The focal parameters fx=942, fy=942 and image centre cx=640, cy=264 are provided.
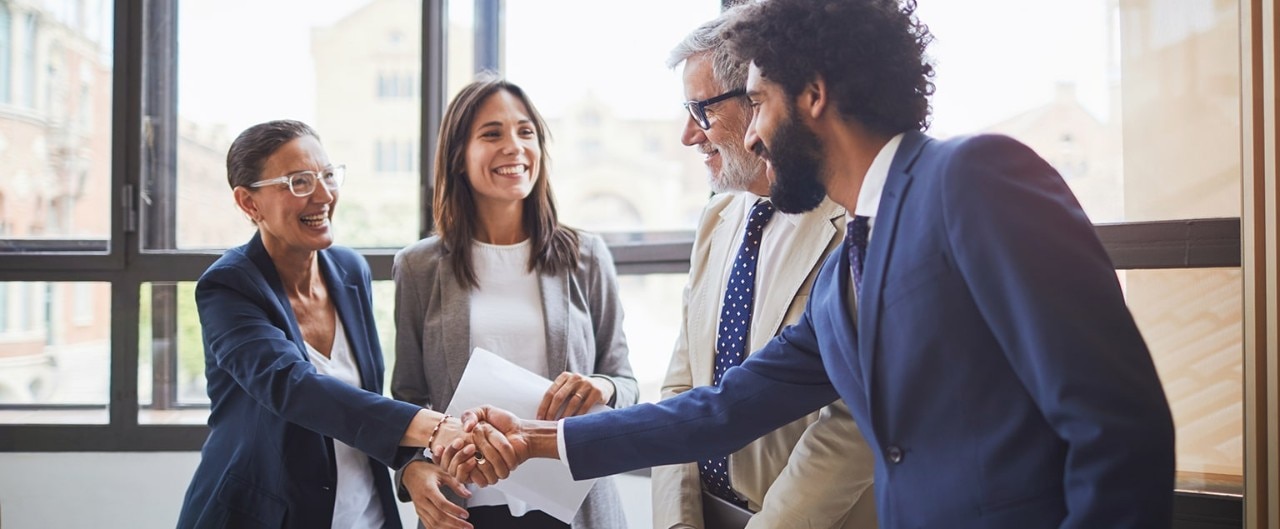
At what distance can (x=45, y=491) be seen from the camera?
3.14 meters

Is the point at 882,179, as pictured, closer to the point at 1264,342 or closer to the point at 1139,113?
the point at 1264,342

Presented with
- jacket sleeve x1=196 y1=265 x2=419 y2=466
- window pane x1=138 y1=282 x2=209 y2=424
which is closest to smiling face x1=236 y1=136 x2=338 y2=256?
jacket sleeve x1=196 y1=265 x2=419 y2=466

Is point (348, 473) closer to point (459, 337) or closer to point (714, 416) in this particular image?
point (459, 337)

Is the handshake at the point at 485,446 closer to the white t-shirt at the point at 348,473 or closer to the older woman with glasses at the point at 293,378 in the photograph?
the older woman with glasses at the point at 293,378

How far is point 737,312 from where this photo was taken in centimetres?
183

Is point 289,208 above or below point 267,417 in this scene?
above

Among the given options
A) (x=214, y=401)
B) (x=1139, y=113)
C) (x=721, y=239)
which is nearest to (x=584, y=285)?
(x=721, y=239)

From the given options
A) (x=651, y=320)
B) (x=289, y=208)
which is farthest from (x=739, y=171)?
(x=651, y=320)

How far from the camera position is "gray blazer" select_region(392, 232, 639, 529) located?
2.09m

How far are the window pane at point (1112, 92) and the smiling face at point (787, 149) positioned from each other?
613 millimetres

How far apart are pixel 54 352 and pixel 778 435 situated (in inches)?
105

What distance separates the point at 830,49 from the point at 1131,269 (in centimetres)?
120

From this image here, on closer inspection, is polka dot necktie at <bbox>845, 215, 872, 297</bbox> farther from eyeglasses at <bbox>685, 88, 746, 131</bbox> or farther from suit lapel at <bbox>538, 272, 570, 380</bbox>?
suit lapel at <bbox>538, 272, 570, 380</bbox>

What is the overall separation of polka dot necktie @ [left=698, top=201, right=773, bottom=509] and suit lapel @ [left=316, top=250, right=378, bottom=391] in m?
0.80
